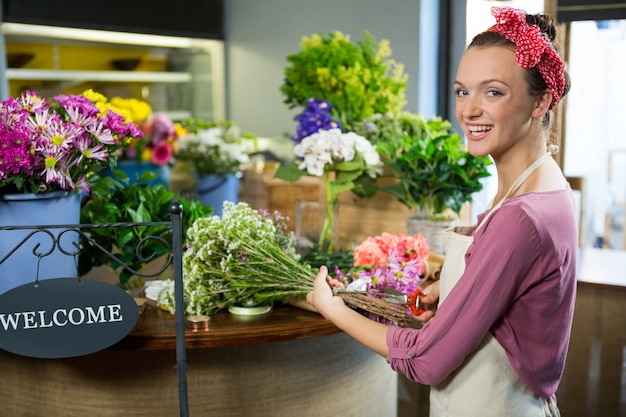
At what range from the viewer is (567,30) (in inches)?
132

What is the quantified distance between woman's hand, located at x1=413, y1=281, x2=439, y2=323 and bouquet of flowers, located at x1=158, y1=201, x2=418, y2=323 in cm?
13

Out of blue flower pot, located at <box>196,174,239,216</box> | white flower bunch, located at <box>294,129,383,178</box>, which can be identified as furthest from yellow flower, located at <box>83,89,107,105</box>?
blue flower pot, located at <box>196,174,239,216</box>

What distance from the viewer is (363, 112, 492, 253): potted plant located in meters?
2.27

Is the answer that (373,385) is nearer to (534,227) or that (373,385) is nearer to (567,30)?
(534,227)

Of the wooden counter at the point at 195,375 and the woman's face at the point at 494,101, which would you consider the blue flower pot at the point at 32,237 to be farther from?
the woman's face at the point at 494,101

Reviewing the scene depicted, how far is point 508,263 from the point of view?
122 centimetres

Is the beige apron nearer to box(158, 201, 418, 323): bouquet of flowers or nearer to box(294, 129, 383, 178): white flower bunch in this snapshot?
box(158, 201, 418, 323): bouquet of flowers

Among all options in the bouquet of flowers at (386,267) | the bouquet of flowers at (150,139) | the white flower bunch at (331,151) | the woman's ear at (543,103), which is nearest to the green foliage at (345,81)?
the white flower bunch at (331,151)

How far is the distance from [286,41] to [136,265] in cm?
402

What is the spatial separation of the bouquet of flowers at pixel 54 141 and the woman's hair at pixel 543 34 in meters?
0.87

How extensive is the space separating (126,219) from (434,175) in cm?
95

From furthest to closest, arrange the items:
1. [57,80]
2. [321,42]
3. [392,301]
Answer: [57,80], [321,42], [392,301]

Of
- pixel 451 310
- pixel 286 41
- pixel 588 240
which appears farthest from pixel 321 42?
pixel 286 41

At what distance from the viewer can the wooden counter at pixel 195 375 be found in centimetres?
174
